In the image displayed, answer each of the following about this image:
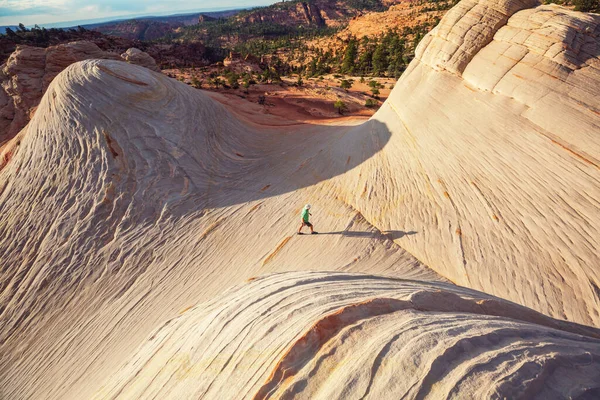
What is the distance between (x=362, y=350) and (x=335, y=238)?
561 centimetres

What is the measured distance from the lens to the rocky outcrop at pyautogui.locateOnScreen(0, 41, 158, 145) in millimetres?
16422

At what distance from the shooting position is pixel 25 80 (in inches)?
658

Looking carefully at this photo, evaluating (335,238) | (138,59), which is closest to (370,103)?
(138,59)

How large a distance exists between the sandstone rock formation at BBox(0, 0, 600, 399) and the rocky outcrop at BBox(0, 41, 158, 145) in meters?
6.21

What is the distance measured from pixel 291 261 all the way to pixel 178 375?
14.4 feet

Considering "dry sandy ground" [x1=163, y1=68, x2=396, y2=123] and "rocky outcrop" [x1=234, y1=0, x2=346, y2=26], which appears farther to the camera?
"rocky outcrop" [x1=234, y1=0, x2=346, y2=26]

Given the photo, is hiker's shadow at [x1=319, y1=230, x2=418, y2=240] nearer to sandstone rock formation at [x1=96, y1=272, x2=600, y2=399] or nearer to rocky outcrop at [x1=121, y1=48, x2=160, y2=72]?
sandstone rock formation at [x1=96, y1=272, x2=600, y2=399]

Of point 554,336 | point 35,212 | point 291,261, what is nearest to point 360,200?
point 291,261

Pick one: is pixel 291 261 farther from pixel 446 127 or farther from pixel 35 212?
pixel 35 212

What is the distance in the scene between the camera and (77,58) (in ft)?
60.1

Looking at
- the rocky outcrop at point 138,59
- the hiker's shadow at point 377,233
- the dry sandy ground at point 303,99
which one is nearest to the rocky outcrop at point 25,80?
the rocky outcrop at point 138,59

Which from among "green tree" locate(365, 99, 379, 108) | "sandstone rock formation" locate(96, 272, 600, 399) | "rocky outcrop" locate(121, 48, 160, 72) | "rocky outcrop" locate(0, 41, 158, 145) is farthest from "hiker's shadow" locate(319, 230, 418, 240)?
"rocky outcrop" locate(121, 48, 160, 72)

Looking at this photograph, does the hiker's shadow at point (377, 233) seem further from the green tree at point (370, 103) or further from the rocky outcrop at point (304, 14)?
the rocky outcrop at point (304, 14)

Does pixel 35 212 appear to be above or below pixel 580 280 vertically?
above
